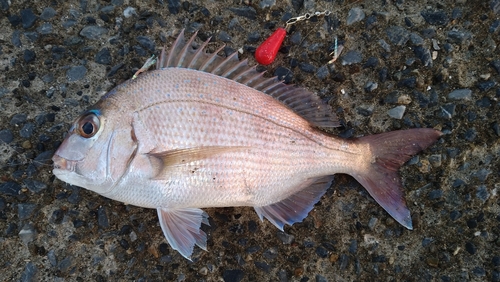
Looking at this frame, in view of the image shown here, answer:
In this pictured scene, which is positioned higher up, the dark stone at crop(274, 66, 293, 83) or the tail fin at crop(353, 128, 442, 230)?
the dark stone at crop(274, 66, 293, 83)

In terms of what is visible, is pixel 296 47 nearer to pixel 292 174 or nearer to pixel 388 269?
pixel 292 174

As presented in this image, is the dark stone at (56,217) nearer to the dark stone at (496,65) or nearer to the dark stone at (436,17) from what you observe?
the dark stone at (436,17)

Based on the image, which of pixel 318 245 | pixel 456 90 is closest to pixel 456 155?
pixel 456 90

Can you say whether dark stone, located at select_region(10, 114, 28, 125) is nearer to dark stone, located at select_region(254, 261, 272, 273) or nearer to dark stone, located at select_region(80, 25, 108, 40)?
dark stone, located at select_region(80, 25, 108, 40)

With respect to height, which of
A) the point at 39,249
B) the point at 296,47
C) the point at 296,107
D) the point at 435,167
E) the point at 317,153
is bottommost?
the point at 39,249

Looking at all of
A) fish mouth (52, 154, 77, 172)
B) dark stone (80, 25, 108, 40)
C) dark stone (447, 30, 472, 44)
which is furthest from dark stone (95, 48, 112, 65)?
dark stone (447, 30, 472, 44)

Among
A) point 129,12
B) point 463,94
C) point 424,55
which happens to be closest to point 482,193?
point 463,94

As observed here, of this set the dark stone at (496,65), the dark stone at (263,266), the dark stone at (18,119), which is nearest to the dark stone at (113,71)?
the dark stone at (18,119)
